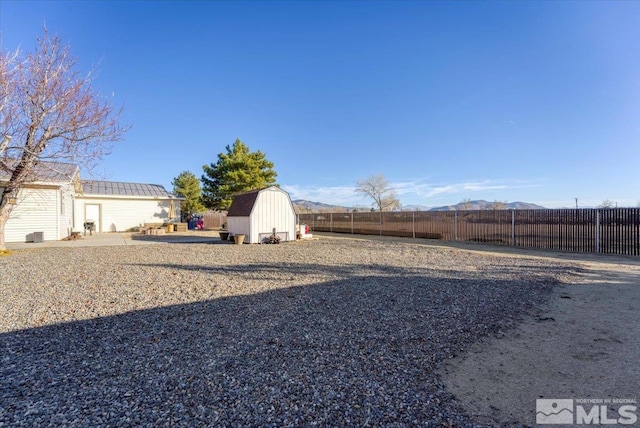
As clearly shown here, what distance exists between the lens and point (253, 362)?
3.15 metres

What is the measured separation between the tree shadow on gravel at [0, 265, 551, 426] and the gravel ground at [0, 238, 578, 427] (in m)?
0.02

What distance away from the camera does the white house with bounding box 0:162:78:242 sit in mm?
14438

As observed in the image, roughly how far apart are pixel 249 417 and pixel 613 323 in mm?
5051

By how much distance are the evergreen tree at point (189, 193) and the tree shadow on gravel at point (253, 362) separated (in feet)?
108

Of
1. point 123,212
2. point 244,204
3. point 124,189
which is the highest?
point 124,189

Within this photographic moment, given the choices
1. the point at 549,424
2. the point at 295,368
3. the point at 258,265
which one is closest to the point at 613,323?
the point at 549,424

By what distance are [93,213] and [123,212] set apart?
1.83m

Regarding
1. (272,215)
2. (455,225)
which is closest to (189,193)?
(272,215)

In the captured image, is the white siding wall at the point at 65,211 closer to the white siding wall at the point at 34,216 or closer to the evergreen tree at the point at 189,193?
the white siding wall at the point at 34,216

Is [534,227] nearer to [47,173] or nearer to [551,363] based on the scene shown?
[551,363]

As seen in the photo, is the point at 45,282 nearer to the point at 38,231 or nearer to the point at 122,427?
the point at 122,427

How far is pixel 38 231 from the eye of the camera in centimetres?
1505

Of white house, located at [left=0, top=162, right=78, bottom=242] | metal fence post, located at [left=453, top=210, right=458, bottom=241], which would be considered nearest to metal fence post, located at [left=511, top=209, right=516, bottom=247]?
metal fence post, located at [left=453, top=210, right=458, bottom=241]

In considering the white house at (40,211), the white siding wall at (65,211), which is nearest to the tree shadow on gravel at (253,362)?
the white house at (40,211)
